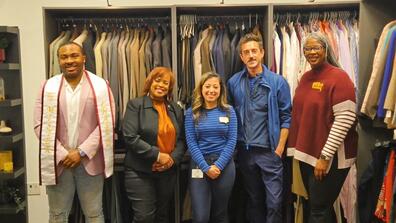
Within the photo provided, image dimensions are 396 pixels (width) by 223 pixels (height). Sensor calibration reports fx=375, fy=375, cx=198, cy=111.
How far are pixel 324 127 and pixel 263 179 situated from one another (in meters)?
0.62

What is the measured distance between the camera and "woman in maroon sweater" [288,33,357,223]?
2104 millimetres

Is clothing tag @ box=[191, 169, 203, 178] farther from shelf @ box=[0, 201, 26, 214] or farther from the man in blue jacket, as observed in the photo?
shelf @ box=[0, 201, 26, 214]

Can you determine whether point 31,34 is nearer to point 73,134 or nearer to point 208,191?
point 73,134

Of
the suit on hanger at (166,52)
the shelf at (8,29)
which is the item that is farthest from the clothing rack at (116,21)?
the shelf at (8,29)

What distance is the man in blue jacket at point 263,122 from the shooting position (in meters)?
2.54

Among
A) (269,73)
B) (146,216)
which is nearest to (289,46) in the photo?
(269,73)

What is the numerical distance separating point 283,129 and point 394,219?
85 centimetres

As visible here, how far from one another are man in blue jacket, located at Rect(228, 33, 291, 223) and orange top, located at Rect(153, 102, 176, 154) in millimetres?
480

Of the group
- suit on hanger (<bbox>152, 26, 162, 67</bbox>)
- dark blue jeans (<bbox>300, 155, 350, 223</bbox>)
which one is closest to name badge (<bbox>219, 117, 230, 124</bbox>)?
dark blue jeans (<bbox>300, 155, 350, 223</bbox>)

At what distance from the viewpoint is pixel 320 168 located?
7.14 ft

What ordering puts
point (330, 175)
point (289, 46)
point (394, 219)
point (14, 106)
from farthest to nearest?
1. point (14, 106)
2. point (289, 46)
3. point (330, 175)
4. point (394, 219)

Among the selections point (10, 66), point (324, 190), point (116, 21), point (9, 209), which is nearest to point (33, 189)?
point (9, 209)

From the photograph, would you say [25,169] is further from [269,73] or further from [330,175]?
[330,175]

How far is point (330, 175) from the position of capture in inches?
86.5
